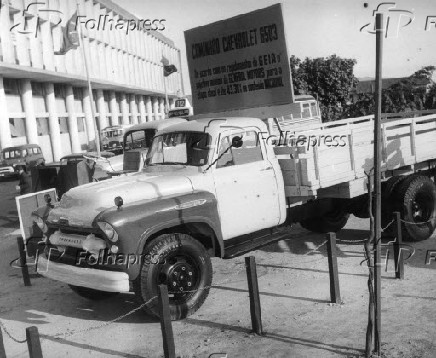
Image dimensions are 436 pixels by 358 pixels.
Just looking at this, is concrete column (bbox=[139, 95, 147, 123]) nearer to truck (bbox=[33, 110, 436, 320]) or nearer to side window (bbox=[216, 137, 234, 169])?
truck (bbox=[33, 110, 436, 320])

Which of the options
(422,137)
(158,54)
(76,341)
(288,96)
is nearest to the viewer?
(76,341)

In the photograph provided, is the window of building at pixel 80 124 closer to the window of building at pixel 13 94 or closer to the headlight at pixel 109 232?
the window of building at pixel 13 94

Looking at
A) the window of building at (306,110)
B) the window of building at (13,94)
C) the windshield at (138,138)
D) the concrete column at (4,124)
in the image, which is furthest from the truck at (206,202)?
the window of building at (13,94)

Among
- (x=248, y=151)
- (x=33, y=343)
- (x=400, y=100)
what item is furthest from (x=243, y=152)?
(x=400, y=100)

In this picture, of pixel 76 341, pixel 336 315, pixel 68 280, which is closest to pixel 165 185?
pixel 68 280

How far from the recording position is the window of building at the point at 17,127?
30.1m

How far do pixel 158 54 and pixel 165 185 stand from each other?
187 feet

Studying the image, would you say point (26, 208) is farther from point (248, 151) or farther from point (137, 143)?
point (248, 151)

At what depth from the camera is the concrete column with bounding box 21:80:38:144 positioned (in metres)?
31.4

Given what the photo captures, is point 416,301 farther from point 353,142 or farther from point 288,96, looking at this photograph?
point 288,96

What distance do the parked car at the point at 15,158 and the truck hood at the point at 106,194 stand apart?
60.8 feet

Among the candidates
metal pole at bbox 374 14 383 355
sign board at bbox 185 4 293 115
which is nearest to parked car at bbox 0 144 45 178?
sign board at bbox 185 4 293 115

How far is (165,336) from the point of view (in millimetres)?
4246

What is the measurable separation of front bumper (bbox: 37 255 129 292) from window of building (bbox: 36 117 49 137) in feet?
97.1
